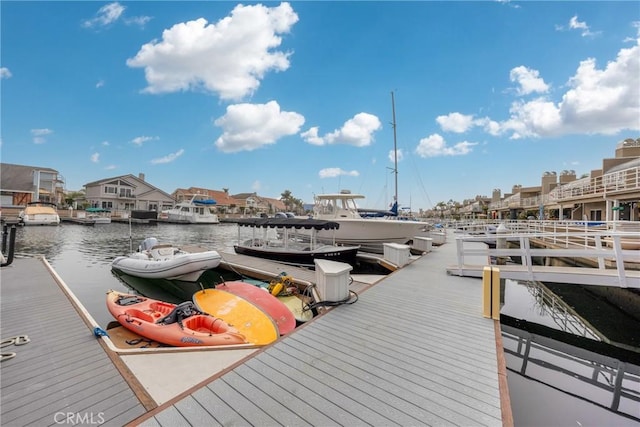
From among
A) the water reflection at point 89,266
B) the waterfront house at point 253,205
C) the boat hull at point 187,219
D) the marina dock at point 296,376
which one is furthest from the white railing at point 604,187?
the waterfront house at point 253,205

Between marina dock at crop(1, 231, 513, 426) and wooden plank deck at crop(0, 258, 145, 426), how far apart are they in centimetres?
1

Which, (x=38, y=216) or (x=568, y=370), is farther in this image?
(x=38, y=216)

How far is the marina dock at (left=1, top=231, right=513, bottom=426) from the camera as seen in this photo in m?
2.66

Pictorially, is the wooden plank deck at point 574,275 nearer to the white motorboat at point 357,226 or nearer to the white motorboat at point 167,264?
the white motorboat at point 357,226

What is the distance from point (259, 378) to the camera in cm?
319

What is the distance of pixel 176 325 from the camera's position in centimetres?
529

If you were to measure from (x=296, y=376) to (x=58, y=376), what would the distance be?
2.95 meters

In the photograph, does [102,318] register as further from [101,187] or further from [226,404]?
[101,187]

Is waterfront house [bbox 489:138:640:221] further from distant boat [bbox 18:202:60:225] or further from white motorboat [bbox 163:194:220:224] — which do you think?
distant boat [bbox 18:202:60:225]

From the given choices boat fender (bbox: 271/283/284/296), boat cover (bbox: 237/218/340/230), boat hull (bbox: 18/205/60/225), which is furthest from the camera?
boat hull (bbox: 18/205/60/225)

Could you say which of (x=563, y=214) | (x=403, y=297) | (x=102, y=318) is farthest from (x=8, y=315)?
(x=563, y=214)

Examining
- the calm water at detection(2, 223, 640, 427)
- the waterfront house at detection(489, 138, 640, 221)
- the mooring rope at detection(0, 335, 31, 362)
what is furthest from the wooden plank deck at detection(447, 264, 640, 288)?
the waterfront house at detection(489, 138, 640, 221)

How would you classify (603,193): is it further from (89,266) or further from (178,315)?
(89,266)

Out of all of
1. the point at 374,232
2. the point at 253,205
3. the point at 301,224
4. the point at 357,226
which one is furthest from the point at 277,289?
the point at 253,205
